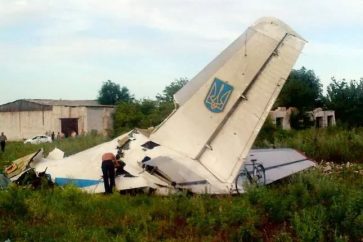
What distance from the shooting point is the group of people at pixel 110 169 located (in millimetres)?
9391

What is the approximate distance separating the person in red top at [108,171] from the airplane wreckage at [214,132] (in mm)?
147

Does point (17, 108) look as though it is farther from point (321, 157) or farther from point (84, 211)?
point (84, 211)

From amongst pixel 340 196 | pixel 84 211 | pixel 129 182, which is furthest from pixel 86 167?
pixel 340 196

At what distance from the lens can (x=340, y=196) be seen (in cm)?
771

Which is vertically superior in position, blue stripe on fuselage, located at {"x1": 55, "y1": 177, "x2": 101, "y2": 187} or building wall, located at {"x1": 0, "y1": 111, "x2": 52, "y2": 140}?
building wall, located at {"x1": 0, "y1": 111, "x2": 52, "y2": 140}

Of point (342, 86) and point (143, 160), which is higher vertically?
point (342, 86)

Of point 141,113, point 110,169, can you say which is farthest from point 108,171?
point 141,113

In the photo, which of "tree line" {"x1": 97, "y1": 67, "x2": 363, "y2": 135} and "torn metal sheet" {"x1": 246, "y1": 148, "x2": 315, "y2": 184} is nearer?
"torn metal sheet" {"x1": 246, "y1": 148, "x2": 315, "y2": 184}

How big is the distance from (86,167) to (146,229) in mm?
3214

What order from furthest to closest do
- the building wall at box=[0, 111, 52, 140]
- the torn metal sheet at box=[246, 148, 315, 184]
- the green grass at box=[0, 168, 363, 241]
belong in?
the building wall at box=[0, 111, 52, 140] < the torn metal sheet at box=[246, 148, 315, 184] < the green grass at box=[0, 168, 363, 241]

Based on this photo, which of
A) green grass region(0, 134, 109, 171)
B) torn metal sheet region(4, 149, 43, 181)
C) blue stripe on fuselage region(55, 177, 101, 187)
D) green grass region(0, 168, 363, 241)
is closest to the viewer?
green grass region(0, 168, 363, 241)

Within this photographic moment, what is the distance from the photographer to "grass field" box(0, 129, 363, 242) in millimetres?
6562

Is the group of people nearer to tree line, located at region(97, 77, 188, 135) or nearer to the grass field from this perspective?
the grass field

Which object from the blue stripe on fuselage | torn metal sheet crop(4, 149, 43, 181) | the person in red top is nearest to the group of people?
the person in red top
